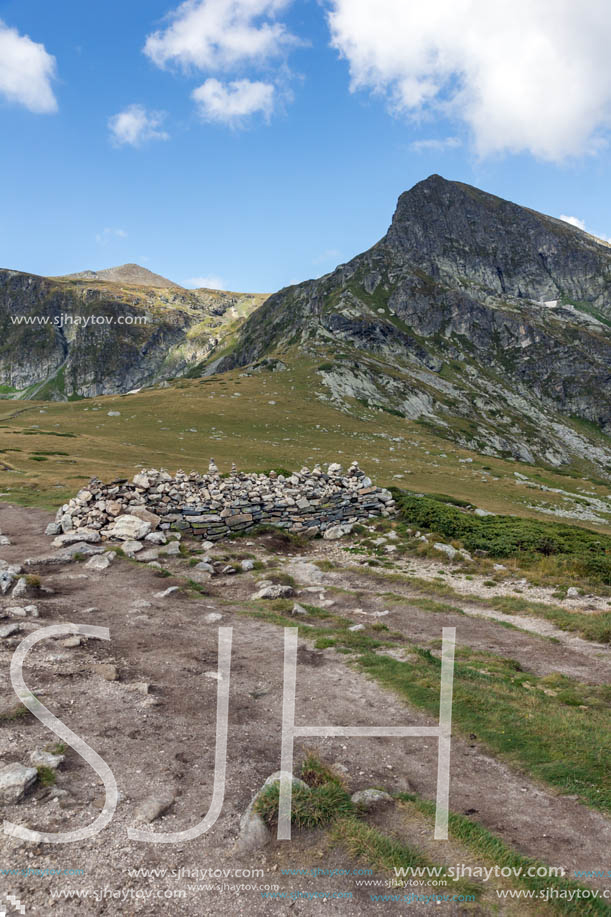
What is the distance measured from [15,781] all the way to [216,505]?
64.9 feet

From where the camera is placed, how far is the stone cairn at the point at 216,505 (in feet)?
78.7

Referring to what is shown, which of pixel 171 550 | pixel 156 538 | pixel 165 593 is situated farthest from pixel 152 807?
pixel 156 538

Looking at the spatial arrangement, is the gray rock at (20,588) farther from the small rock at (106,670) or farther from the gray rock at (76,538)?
the gray rock at (76,538)

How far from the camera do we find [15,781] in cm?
632

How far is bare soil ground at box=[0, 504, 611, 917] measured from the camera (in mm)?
5293

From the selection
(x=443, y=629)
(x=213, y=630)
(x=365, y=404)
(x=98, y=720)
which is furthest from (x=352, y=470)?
(x=365, y=404)

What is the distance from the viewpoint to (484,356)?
197 metres

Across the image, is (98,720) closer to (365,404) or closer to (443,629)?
(443,629)

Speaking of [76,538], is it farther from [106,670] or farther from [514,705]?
[514,705]

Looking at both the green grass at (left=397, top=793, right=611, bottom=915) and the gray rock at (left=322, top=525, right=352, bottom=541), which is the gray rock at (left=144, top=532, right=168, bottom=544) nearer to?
the gray rock at (left=322, top=525, right=352, bottom=541)

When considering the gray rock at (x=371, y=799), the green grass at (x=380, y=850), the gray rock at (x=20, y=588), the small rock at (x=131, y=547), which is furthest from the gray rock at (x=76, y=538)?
the green grass at (x=380, y=850)

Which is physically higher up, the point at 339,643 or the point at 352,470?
the point at 352,470

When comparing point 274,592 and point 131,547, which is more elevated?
point 131,547

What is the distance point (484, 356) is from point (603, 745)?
207 meters
